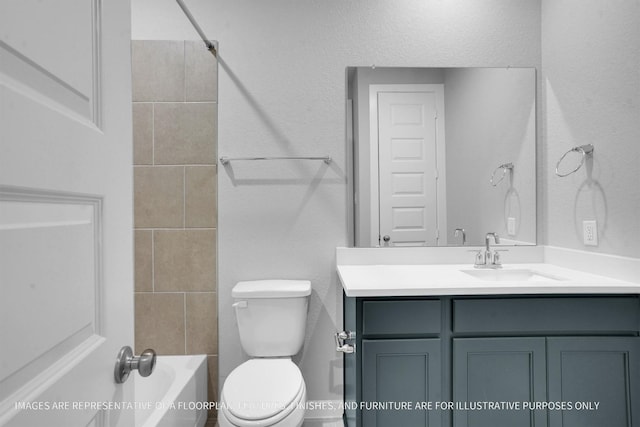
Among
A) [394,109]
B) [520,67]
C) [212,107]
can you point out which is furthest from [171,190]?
[520,67]

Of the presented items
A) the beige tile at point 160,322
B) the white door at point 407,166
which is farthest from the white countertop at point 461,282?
the beige tile at point 160,322

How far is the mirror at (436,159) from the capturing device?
6.54 feet

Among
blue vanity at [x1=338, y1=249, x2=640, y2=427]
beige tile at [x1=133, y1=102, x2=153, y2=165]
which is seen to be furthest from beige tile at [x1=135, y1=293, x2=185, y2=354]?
blue vanity at [x1=338, y1=249, x2=640, y2=427]

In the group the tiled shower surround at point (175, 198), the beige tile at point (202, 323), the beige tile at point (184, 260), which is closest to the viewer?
the tiled shower surround at point (175, 198)

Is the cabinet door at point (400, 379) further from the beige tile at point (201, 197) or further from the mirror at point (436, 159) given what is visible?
the beige tile at point (201, 197)

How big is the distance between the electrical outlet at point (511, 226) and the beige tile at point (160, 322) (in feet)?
5.82

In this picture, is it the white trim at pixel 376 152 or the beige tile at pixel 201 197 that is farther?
the white trim at pixel 376 152

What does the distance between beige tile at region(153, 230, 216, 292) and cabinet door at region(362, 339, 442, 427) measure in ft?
3.18

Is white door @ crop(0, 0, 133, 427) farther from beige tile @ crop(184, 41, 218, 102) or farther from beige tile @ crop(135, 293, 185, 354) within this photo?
beige tile @ crop(184, 41, 218, 102)

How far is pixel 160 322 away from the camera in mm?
1780

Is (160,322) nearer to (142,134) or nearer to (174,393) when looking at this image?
(174,393)

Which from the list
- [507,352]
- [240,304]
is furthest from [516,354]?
[240,304]

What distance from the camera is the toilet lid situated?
55.2 inches

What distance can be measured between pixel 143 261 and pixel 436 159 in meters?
1.55
